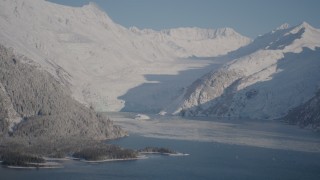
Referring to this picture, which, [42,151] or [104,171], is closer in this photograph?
[104,171]

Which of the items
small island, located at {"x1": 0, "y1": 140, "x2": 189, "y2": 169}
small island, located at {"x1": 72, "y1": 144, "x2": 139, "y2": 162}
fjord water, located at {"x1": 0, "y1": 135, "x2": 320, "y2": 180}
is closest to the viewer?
fjord water, located at {"x1": 0, "y1": 135, "x2": 320, "y2": 180}

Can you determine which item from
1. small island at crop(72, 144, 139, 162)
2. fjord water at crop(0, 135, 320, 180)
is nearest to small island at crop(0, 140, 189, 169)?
small island at crop(72, 144, 139, 162)

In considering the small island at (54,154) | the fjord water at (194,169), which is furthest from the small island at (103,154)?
the fjord water at (194,169)

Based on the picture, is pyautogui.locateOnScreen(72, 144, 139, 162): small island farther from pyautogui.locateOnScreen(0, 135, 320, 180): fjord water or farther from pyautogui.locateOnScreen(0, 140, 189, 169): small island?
pyautogui.locateOnScreen(0, 135, 320, 180): fjord water

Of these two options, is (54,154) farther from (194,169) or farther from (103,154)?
(194,169)

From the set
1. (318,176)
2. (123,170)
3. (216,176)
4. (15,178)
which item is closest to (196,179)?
(216,176)

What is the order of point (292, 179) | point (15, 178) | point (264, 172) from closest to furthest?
point (15, 178), point (292, 179), point (264, 172)

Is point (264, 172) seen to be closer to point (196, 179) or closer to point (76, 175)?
point (196, 179)

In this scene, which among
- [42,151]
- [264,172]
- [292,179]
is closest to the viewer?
[292,179]

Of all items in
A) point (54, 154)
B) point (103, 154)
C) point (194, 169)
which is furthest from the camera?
point (103, 154)

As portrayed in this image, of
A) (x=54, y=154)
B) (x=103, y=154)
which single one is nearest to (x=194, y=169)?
(x=103, y=154)
